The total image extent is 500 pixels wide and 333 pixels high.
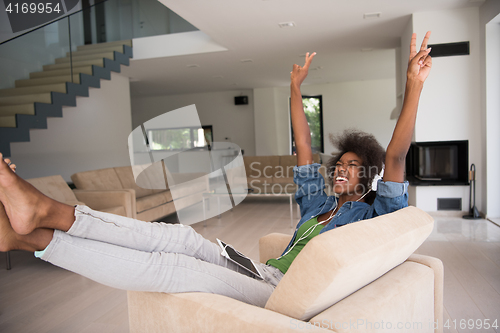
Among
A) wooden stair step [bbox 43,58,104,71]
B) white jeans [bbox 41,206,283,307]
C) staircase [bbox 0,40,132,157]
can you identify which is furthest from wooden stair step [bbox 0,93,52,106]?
white jeans [bbox 41,206,283,307]

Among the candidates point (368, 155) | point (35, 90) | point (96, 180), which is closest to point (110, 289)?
point (368, 155)

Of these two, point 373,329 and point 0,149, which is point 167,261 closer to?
point 373,329

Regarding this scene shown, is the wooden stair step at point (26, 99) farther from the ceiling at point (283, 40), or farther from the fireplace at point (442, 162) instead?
the fireplace at point (442, 162)

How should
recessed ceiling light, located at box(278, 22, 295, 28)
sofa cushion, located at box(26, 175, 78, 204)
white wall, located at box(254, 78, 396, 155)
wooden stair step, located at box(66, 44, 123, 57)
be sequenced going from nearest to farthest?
sofa cushion, located at box(26, 175, 78, 204) → recessed ceiling light, located at box(278, 22, 295, 28) → wooden stair step, located at box(66, 44, 123, 57) → white wall, located at box(254, 78, 396, 155)

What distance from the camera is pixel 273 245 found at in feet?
5.97

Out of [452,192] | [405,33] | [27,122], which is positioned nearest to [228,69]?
[405,33]

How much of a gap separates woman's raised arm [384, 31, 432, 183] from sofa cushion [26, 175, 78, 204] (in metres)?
3.05

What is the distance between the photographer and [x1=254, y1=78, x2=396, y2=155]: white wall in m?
10.4

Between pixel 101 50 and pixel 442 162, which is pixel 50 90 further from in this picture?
pixel 442 162

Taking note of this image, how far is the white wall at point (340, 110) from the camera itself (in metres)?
10.4

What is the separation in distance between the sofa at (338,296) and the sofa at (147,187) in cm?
308

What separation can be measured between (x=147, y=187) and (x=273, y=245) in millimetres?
3436

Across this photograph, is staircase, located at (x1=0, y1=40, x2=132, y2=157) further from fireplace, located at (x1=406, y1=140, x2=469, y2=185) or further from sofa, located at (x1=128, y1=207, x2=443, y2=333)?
fireplace, located at (x1=406, y1=140, x2=469, y2=185)

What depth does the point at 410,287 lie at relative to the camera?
3.33 feet
